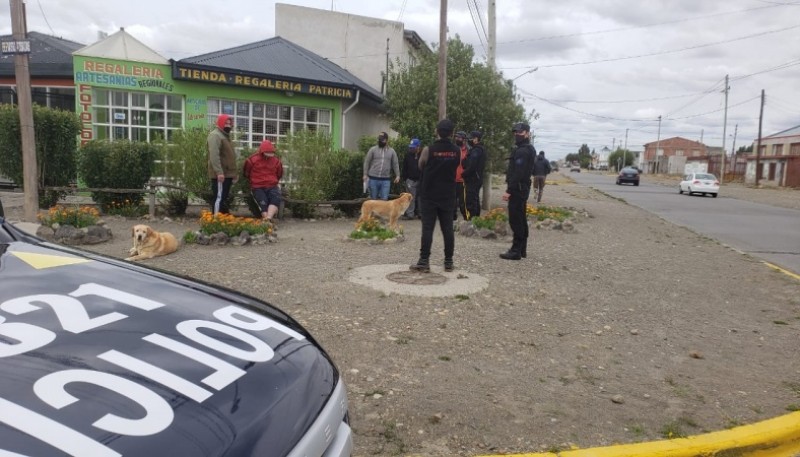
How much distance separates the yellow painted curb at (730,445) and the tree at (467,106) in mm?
10971

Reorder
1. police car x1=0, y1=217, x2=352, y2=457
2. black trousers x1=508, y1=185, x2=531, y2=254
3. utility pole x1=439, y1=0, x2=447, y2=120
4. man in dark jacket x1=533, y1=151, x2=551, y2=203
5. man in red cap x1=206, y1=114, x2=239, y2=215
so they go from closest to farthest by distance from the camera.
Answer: police car x1=0, y1=217, x2=352, y2=457 < black trousers x1=508, y1=185, x2=531, y2=254 < man in red cap x1=206, y1=114, x2=239, y2=215 < utility pole x1=439, y1=0, x2=447, y2=120 < man in dark jacket x1=533, y1=151, x2=551, y2=203

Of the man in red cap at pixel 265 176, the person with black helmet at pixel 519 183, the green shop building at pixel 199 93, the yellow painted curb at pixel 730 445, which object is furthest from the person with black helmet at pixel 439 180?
the green shop building at pixel 199 93

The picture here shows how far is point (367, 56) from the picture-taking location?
23.5 m

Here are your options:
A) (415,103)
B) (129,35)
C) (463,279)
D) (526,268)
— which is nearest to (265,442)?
(463,279)

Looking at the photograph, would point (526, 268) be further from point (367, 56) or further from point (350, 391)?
point (367, 56)

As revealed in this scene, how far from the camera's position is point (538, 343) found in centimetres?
441

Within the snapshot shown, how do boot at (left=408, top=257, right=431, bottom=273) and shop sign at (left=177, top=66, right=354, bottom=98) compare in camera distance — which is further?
shop sign at (left=177, top=66, right=354, bottom=98)

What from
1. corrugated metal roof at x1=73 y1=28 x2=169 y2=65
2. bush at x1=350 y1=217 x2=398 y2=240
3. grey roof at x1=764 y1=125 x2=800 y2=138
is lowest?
Answer: bush at x1=350 y1=217 x2=398 y2=240

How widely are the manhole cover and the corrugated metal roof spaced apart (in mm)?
10794

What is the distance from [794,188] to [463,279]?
1765 inches

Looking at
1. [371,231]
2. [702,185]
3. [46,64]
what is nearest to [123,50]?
[46,64]

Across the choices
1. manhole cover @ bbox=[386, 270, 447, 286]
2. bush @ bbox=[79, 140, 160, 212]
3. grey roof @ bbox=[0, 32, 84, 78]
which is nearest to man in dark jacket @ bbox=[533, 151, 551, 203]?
bush @ bbox=[79, 140, 160, 212]

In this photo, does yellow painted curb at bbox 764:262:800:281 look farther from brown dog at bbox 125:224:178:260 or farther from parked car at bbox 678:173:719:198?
parked car at bbox 678:173:719:198

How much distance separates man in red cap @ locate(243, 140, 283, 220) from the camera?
929 cm
